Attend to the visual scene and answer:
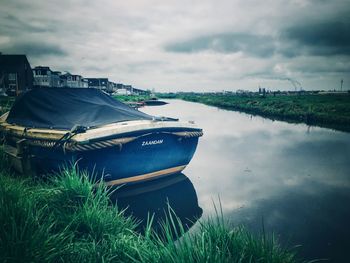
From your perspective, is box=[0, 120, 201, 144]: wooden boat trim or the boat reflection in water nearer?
box=[0, 120, 201, 144]: wooden boat trim

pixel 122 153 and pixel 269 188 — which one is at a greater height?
pixel 122 153

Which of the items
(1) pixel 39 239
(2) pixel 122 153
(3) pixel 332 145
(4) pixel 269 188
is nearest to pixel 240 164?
(4) pixel 269 188

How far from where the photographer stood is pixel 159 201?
21.2 feet

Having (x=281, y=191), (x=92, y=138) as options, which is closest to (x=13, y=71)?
Result: (x=92, y=138)

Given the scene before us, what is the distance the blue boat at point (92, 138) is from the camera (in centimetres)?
577

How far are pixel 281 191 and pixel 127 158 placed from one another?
14.7 ft

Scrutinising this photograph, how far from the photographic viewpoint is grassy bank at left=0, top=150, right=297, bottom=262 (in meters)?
2.66

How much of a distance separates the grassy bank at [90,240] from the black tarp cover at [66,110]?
2.75m

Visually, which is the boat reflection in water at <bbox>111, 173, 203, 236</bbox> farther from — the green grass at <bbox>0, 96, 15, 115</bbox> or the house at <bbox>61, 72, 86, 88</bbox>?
the house at <bbox>61, 72, 86, 88</bbox>

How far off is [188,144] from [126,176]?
2095 mm

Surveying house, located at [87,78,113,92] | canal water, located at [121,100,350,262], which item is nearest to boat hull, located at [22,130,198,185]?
canal water, located at [121,100,350,262]

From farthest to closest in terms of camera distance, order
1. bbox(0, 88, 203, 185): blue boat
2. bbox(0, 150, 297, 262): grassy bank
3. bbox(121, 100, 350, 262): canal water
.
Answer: bbox(0, 88, 203, 185): blue boat → bbox(121, 100, 350, 262): canal water → bbox(0, 150, 297, 262): grassy bank

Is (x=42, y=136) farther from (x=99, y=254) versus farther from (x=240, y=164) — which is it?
(x=240, y=164)

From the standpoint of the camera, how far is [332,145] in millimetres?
13266
